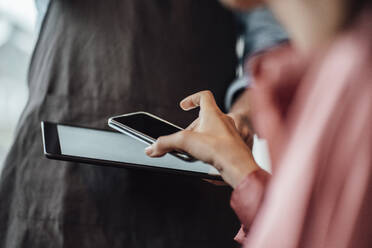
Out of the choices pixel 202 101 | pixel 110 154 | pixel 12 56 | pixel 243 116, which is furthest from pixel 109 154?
Result: pixel 12 56

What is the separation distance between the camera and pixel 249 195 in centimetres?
41

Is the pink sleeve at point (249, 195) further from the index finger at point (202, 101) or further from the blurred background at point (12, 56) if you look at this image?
the blurred background at point (12, 56)

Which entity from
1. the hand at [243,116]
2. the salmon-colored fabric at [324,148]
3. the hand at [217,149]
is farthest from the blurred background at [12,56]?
the salmon-colored fabric at [324,148]

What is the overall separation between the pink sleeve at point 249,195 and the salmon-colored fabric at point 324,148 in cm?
8

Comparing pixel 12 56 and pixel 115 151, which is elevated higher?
pixel 12 56

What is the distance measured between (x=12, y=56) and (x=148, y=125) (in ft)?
3.40

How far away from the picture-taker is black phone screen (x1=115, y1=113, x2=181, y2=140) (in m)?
0.51

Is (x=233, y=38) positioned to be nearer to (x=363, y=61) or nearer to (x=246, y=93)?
(x=246, y=93)

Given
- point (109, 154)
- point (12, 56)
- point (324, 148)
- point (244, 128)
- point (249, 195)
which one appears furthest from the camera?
point (12, 56)

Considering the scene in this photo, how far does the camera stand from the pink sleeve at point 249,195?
41cm

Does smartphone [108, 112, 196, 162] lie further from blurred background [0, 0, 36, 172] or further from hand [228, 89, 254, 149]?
blurred background [0, 0, 36, 172]

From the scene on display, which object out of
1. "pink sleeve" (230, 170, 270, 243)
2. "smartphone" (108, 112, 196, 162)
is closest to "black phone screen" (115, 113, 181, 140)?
"smartphone" (108, 112, 196, 162)

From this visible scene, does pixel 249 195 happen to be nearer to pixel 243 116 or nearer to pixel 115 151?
pixel 115 151

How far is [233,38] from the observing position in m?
0.89
